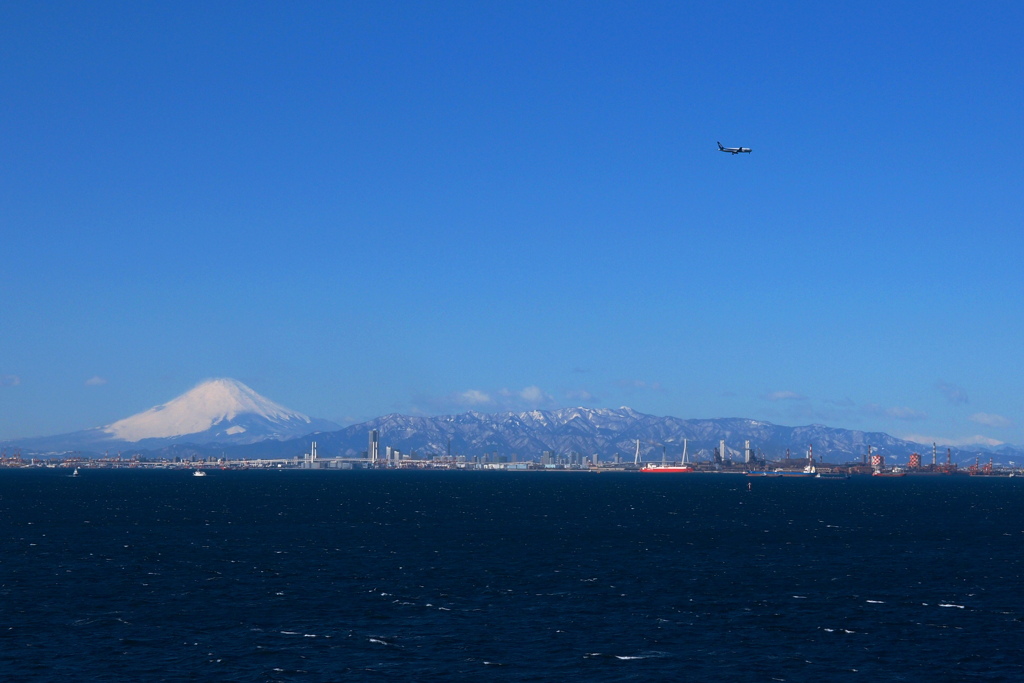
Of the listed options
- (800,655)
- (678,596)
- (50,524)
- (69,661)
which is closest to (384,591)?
(678,596)

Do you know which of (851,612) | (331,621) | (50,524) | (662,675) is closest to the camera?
(662,675)

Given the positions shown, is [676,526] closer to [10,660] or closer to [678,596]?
[678,596]

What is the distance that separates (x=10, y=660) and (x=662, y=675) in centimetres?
4190

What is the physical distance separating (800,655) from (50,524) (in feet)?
473

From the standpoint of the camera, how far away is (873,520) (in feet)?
650

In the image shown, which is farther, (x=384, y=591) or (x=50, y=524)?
(x=50, y=524)

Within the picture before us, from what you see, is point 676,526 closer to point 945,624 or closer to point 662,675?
point 945,624

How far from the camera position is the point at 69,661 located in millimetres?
65438

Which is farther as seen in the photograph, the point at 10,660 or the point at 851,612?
the point at 851,612

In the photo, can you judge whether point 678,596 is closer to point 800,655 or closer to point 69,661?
point 800,655

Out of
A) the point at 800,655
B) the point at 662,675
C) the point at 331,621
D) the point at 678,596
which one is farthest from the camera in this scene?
the point at 678,596

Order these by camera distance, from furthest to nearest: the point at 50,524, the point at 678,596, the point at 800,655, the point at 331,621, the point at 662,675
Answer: the point at 50,524 → the point at 678,596 → the point at 331,621 → the point at 800,655 → the point at 662,675

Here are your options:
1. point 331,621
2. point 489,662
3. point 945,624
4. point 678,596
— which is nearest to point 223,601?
point 331,621

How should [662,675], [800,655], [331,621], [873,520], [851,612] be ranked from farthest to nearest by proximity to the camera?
[873,520], [851,612], [331,621], [800,655], [662,675]
